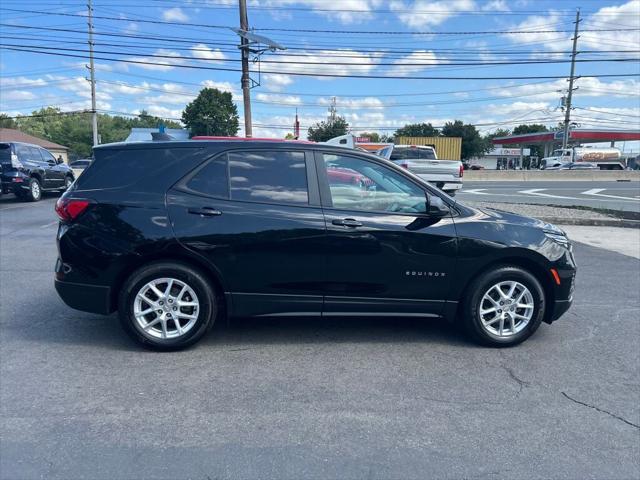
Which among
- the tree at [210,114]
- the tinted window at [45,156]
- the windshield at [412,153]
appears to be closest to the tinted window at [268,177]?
the windshield at [412,153]

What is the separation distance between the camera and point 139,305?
156 inches

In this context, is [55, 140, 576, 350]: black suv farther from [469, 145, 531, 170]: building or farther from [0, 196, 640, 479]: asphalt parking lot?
[469, 145, 531, 170]: building

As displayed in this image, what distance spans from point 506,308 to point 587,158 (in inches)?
2359

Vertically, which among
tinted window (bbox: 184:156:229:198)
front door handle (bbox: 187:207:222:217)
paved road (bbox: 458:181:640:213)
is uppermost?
tinted window (bbox: 184:156:229:198)

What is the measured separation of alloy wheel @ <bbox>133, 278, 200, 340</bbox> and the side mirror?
215cm

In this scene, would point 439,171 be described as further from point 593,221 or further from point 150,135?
point 150,135

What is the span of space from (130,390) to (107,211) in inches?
59.5

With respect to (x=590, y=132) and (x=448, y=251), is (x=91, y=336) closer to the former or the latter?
(x=448, y=251)

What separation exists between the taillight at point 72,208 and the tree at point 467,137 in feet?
272

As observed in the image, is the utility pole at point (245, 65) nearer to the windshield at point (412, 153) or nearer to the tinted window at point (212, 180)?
the windshield at point (412, 153)

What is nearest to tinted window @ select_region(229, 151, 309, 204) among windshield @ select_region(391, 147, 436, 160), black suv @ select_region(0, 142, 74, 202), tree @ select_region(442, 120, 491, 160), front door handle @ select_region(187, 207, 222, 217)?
front door handle @ select_region(187, 207, 222, 217)

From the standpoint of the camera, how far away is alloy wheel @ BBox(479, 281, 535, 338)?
4199mm

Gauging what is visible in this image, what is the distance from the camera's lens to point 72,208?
400 cm

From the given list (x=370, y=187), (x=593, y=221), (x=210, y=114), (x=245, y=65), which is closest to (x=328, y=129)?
(x=210, y=114)
